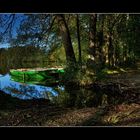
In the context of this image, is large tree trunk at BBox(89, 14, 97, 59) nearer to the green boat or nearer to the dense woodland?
the dense woodland

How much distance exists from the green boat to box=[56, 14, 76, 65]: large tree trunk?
0.66ft

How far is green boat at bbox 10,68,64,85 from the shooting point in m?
4.43

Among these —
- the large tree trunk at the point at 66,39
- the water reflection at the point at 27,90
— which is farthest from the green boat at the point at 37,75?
the large tree trunk at the point at 66,39

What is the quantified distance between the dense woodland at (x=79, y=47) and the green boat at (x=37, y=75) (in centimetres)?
7

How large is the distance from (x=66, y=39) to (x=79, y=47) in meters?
0.22

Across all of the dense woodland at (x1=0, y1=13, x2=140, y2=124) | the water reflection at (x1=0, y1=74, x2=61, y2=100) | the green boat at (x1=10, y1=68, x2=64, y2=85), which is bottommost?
the water reflection at (x1=0, y1=74, x2=61, y2=100)

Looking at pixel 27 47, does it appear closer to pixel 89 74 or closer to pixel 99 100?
pixel 89 74

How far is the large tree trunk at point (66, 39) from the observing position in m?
4.43

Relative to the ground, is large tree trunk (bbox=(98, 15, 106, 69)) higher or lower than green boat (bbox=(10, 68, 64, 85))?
higher

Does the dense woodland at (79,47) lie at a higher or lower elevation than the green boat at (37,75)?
higher

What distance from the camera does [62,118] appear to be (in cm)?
446

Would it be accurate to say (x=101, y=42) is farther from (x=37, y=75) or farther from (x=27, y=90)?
(x=27, y=90)

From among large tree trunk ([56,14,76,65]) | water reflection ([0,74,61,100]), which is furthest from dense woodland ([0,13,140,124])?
water reflection ([0,74,61,100])

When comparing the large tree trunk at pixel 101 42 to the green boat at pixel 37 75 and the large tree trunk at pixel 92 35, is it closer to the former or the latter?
the large tree trunk at pixel 92 35
